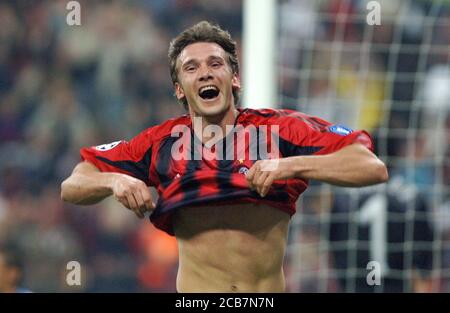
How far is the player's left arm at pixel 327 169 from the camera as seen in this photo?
325 centimetres

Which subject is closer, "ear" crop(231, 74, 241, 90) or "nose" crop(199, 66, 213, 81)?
"nose" crop(199, 66, 213, 81)

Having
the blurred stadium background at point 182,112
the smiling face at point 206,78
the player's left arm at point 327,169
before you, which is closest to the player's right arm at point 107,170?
the smiling face at point 206,78

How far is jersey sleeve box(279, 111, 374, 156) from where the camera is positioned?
343cm

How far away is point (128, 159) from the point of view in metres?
3.73

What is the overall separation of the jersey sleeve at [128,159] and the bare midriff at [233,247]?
27 centimetres

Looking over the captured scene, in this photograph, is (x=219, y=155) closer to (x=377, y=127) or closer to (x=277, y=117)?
(x=277, y=117)

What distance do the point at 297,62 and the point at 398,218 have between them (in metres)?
1.10

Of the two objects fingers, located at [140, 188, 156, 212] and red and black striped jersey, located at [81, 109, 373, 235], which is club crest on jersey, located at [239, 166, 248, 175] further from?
fingers, located at [140, 188, 156, 212]

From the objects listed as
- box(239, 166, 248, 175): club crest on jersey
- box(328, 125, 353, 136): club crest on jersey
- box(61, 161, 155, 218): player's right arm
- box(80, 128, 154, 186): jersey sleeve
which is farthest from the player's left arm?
box(80, 128, 154, 186): jersey sleeve

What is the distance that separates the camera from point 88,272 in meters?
7.13

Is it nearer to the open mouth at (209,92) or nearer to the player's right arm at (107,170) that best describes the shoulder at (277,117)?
the open mouth at (209,92)

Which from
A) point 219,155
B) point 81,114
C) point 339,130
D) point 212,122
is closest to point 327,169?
point 339,130

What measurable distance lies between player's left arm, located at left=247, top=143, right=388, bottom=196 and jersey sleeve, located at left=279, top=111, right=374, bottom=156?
7 cm
